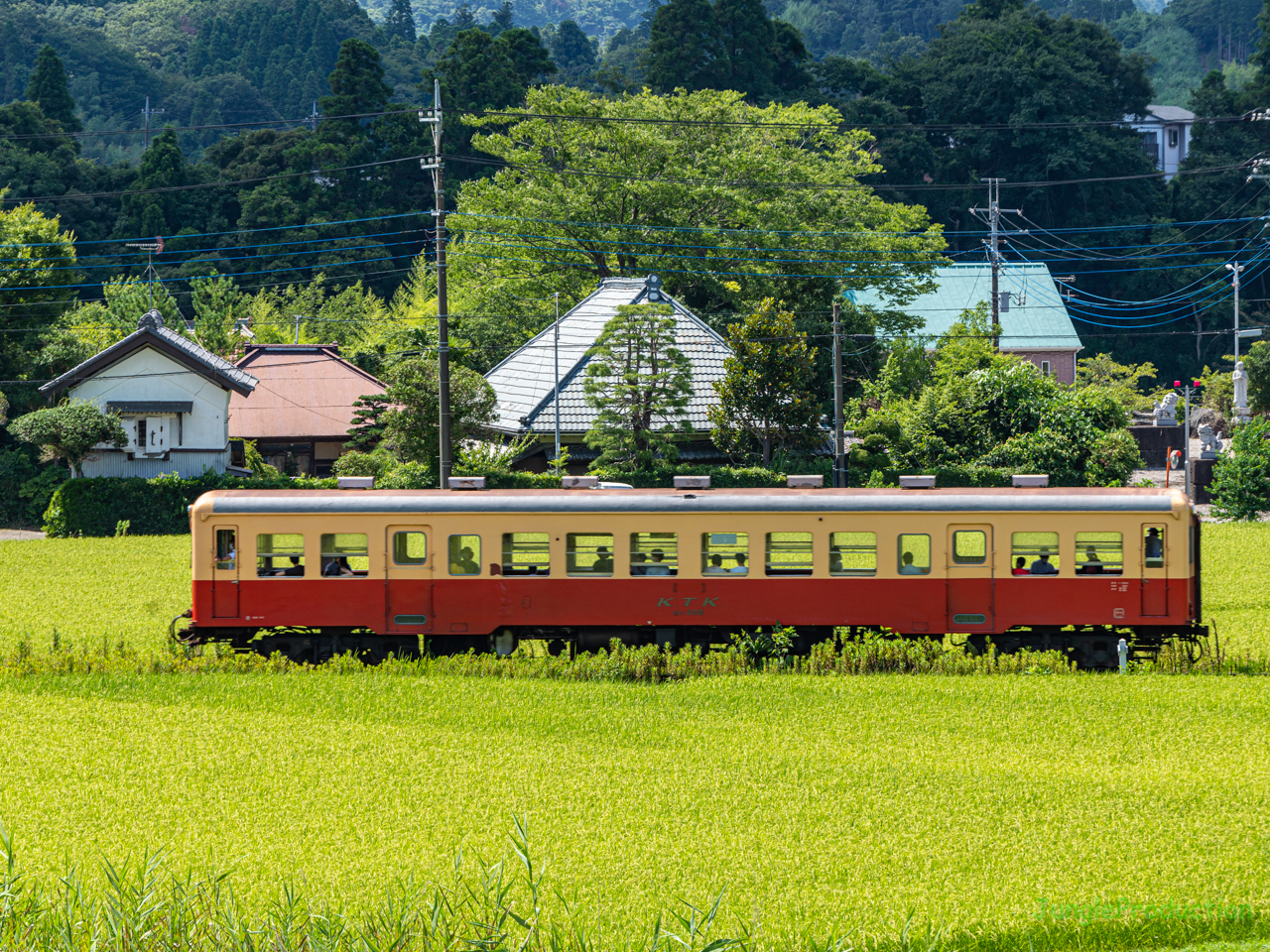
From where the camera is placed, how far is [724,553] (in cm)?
1944

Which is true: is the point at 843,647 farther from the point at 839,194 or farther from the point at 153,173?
the point at 153,173

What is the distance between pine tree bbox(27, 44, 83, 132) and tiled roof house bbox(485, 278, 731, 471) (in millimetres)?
49655

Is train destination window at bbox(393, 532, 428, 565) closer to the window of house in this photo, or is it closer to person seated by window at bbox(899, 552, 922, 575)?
the window of house

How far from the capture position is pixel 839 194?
177 feet

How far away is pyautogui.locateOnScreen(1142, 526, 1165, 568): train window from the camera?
1889 centimetres

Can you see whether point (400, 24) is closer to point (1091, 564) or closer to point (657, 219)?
point (657, 219)

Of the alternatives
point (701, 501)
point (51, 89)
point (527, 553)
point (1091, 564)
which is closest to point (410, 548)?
point (527, 553)

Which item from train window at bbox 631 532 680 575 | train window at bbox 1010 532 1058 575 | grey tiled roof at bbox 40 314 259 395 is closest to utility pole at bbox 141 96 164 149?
grey tiled roof at bbox 40 314 259 395

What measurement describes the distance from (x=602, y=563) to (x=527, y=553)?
3.67 feet

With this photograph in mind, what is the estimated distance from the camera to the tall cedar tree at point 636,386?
38625 mm

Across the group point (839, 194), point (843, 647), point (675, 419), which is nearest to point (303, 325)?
point (839, 194)

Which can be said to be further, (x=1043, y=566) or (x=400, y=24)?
(x=400, y=24)

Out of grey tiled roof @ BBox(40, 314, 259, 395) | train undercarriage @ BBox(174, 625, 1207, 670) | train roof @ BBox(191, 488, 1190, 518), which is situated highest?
grey tiled roof @ BBox(40, 314, 259, 395)

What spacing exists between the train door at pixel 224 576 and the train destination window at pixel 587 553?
16.1ft
